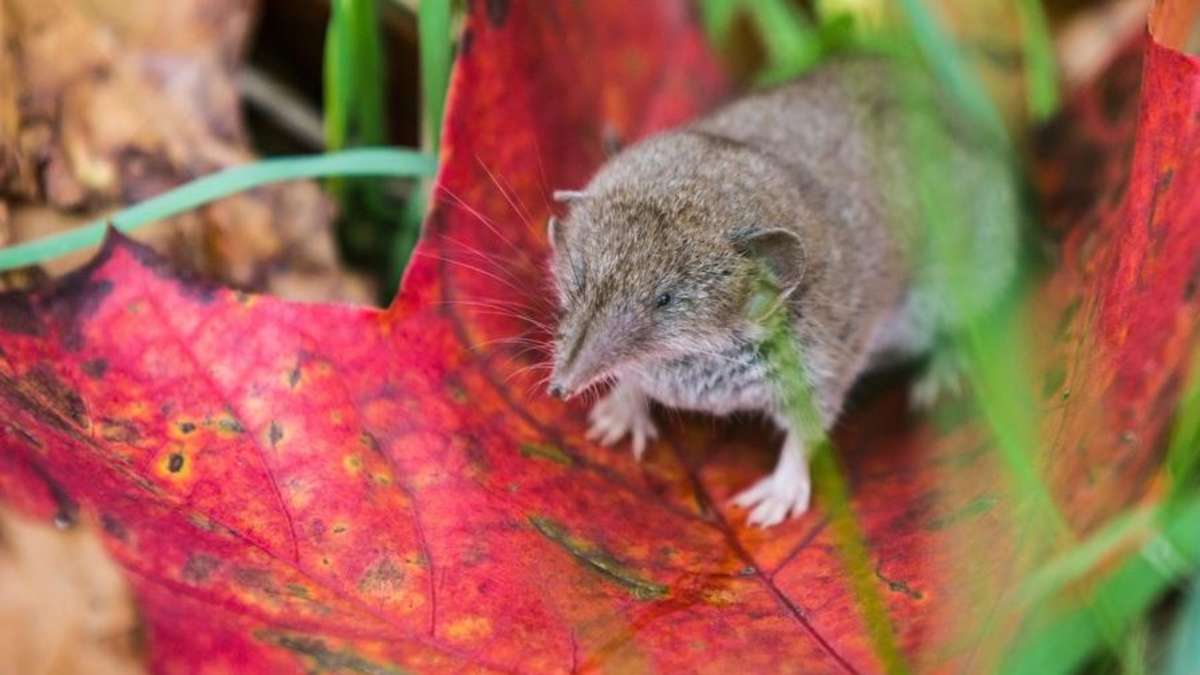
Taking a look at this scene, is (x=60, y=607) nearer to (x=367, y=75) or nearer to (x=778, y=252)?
(x=778, y=252)

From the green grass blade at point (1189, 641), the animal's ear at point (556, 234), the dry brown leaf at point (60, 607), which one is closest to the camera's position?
the dry brown leaf at point (60, 607)

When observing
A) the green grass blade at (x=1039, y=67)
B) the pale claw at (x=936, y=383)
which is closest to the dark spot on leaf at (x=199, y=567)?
the pale claw at (x=936, y=383)

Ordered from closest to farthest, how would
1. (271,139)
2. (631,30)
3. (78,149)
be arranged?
(78,149) → (631,30) → (271,139)

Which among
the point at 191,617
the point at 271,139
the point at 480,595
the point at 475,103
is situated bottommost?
the point at 191,617

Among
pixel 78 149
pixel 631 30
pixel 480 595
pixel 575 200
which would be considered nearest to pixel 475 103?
pixel 575 200

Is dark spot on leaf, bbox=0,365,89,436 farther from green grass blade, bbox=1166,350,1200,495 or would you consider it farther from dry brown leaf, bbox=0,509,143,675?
green grass blade, bbox=1166,350,1200,495

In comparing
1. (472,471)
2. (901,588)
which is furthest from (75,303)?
(901,588)

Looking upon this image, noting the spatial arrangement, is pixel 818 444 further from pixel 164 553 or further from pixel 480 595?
pixel 164 553

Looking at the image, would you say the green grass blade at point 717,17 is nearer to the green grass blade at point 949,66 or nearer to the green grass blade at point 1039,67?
the green grass blade at point 949,66
